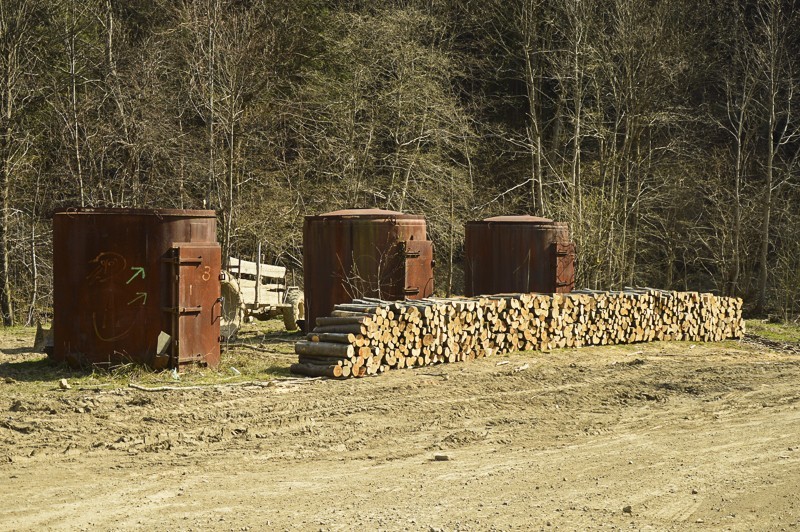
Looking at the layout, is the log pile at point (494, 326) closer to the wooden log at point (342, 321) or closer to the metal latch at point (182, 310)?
the wooden log at point (342, 321)

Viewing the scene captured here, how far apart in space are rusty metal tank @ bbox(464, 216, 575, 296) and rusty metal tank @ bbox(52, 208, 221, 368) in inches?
289

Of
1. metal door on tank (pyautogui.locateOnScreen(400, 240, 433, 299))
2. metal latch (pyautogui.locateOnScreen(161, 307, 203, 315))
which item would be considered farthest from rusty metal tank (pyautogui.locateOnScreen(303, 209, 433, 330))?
metal latch (pyautogui.locateOnScreen(161, 307, 203, 315))

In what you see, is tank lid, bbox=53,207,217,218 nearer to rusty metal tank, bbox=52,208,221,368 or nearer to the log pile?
rusty metal tank, bbox=52,208,221,368

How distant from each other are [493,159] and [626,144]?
6.90 m

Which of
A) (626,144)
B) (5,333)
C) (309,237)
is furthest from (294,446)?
(626,144)

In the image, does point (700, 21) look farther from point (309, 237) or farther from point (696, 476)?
point (696, 476)

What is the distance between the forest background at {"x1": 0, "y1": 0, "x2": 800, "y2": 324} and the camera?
22.8 meters

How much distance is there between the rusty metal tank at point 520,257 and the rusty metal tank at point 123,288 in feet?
24.0

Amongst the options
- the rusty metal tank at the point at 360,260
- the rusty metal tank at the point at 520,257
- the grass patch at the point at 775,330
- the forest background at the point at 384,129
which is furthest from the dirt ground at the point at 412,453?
the forest background at the point at 384,129

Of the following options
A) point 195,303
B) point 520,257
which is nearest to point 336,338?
point 195,303

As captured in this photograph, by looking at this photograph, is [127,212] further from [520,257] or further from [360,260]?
[520,257]

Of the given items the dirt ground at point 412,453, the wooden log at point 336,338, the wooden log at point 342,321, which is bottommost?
the dirt ground at point 412,453

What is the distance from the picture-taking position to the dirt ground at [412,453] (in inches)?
270

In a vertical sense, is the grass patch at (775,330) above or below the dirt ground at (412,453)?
above
